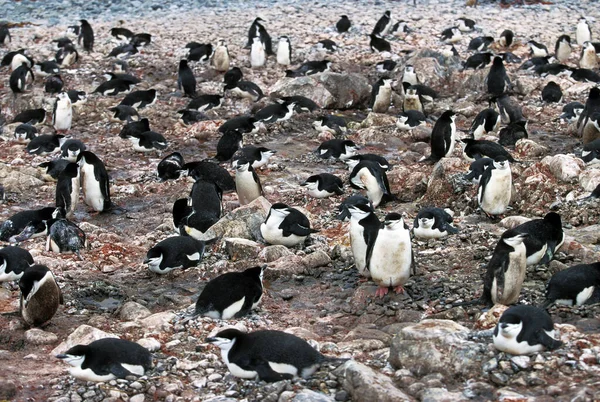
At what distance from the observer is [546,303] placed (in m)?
6.02

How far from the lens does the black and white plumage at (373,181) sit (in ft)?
30.5

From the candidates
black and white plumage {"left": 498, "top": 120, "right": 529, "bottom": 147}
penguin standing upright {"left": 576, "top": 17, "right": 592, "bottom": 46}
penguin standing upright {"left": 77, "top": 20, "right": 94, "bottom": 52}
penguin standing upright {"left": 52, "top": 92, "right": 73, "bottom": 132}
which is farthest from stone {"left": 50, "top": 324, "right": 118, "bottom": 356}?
penguin standing upright {"left": 576, "top": 17, "right": 592, "bottom": 46}

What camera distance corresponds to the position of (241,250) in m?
7.80

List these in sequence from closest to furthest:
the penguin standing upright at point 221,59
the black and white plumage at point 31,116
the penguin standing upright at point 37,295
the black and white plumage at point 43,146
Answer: the penguin standing upright at point 37,295 < the black and white plumage at point 43,146 < the black and white plumage at point 31,116 < the penguin standing upright at point 221,59

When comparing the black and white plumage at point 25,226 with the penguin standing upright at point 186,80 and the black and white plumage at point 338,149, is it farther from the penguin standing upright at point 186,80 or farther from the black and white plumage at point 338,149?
the penguin standing upright at point 186,80

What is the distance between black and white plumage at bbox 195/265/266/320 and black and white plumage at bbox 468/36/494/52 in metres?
11.5

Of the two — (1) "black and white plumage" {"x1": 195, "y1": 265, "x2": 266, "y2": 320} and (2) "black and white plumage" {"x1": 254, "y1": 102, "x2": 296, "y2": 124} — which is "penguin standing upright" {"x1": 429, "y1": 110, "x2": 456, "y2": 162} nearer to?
(2) "black and white plumage" {"x1": 254, "y1": 102, "x2": 296, "y2": 124}

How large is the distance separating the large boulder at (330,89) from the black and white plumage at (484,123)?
9.64 ft

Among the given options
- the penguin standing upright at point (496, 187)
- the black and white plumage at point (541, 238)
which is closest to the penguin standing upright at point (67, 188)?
the penguin standing upright at point (496, 187)

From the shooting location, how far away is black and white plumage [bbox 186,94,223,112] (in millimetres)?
13680

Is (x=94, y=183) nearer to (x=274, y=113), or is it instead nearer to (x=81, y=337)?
(x=274, y=113)

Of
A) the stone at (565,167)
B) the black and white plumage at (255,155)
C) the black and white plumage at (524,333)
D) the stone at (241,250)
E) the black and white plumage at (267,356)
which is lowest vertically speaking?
the black and white plumage at (255,155)

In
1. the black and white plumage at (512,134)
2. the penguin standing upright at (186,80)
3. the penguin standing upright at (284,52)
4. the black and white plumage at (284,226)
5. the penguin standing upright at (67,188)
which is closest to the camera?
the black and white plumage at (284,226)

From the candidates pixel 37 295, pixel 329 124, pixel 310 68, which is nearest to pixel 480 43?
pixel 310 68
